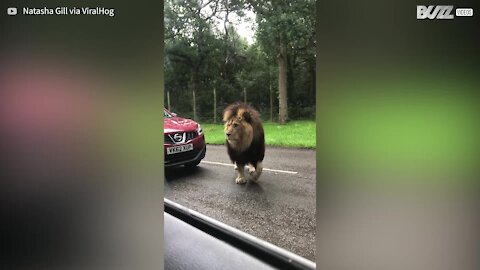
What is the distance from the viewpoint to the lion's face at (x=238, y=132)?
139 centimetres

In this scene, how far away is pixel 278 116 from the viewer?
53.5 inches

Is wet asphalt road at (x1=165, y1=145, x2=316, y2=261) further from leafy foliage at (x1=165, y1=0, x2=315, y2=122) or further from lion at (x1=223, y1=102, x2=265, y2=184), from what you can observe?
leafy foliage at (x1=165, y1=0, x2=315, y2=122)

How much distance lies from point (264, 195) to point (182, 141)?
0.42m

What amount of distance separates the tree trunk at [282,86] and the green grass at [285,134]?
0.13 feet

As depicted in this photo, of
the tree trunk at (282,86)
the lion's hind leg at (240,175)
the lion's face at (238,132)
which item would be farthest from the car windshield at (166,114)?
the tree trunk at (282,86)

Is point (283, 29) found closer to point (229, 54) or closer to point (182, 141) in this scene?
point (229, 54)

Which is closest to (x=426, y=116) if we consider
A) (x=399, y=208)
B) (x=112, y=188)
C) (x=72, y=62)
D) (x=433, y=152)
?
(x=433, y=152)

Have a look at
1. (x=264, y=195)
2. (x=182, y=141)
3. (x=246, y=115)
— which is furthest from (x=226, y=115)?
(x=264, y=195)

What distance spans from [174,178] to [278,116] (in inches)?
20.3

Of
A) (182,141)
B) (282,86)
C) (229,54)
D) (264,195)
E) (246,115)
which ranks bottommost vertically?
(264,195)

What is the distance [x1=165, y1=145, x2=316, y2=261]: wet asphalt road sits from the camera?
4.35 ft

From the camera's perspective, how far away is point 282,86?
138 centimetres

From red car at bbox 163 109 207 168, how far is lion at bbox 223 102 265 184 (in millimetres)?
122

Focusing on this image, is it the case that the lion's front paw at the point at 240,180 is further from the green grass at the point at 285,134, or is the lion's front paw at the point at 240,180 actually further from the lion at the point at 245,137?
the green grass at the point at 285,134
